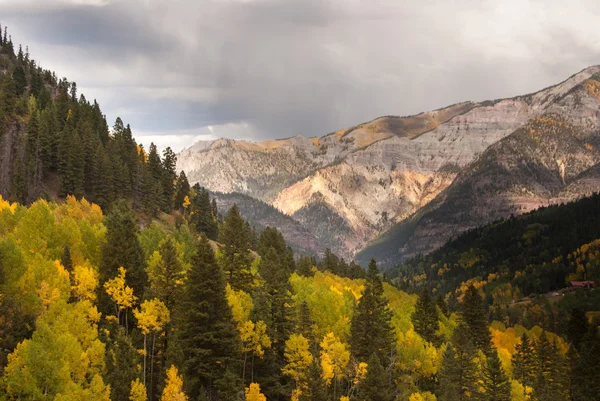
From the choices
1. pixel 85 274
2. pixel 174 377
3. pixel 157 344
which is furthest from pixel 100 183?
pixel 174 377

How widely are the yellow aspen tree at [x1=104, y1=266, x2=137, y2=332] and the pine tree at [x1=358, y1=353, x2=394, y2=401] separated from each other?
2512 cm

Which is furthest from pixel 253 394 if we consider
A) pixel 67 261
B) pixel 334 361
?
pixel 67 261

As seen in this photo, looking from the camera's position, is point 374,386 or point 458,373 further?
point 458,373

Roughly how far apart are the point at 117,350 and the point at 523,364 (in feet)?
240

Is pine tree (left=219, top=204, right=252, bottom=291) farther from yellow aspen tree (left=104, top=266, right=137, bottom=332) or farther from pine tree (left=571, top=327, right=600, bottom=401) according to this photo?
pine tree (left=571, top=327, right=600, bottom=401)

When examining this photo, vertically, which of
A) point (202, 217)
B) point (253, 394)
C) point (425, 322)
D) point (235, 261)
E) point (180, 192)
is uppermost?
point (180, 192)

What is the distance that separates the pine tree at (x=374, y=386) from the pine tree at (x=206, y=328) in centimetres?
1312

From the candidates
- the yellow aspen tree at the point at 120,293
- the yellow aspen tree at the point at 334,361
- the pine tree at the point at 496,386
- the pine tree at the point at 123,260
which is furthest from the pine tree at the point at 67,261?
the pine tree at the point at 496,386

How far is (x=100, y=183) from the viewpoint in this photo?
117438mm

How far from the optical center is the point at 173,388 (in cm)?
4112

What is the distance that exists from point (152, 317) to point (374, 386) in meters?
22.5

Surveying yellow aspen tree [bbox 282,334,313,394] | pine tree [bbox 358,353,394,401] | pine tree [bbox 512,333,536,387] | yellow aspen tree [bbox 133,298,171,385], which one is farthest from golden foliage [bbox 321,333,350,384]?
pine tree [bbox 512,333,536,387]

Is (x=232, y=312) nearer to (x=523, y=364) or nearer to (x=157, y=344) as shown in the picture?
(x=157, y=344)

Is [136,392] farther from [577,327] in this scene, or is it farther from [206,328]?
[577,327]
